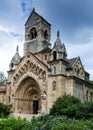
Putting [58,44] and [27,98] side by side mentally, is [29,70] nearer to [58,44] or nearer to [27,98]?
[27,98]

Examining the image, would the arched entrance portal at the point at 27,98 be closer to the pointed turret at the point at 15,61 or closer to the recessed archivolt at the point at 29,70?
the recessed archivolt at the point at 29,70

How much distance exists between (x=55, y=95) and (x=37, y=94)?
7.82m

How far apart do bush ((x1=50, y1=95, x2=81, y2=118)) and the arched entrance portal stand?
31.4ft

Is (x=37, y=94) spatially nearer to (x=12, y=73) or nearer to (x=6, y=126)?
(x=12, y=73)

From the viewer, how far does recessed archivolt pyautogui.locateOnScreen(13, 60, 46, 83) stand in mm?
40125

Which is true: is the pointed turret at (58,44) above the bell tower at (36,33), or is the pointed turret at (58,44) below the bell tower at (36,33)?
below

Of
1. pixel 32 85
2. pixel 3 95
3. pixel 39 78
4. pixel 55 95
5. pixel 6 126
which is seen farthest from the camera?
pixel 3 95

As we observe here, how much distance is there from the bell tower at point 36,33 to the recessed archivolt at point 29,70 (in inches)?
158

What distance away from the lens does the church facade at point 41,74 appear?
38.1 metres

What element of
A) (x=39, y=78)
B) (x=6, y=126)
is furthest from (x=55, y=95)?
(x=6, y=126)

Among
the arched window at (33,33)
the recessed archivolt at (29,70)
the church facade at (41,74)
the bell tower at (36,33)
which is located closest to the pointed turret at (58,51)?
the church facade at (41,74)

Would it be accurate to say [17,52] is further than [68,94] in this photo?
Yes

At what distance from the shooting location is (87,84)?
45.2 meters

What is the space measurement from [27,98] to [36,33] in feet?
45.7
